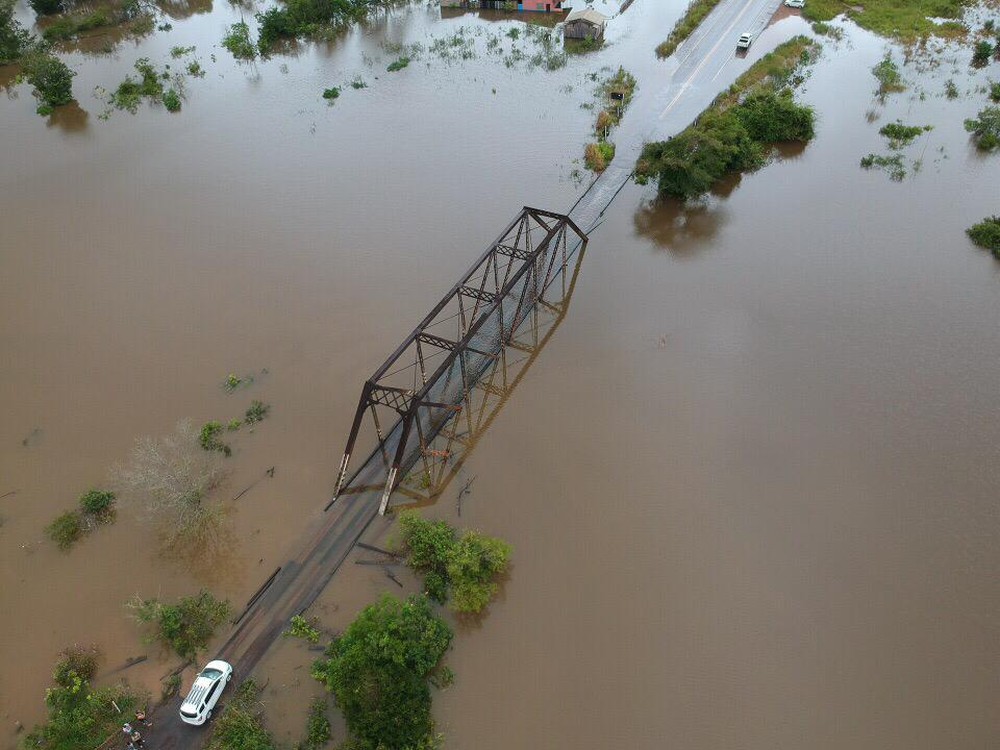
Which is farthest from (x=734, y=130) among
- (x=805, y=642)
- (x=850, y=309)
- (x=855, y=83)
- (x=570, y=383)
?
(x=805, y=642)

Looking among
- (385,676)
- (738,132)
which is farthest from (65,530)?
(738,132)

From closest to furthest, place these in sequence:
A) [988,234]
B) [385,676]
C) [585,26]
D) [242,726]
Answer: [385,676] < [242,726] < [988,234] < [585,26]

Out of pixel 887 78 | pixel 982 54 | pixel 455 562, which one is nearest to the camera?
pixel 455 562

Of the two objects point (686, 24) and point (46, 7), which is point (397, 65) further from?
point (46, 7)

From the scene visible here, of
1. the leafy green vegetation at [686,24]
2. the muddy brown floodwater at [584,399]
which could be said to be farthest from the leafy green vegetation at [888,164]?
the leafy green vegetation at [686,24]

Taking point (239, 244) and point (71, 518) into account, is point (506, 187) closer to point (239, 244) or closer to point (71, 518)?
point (239, 244)
